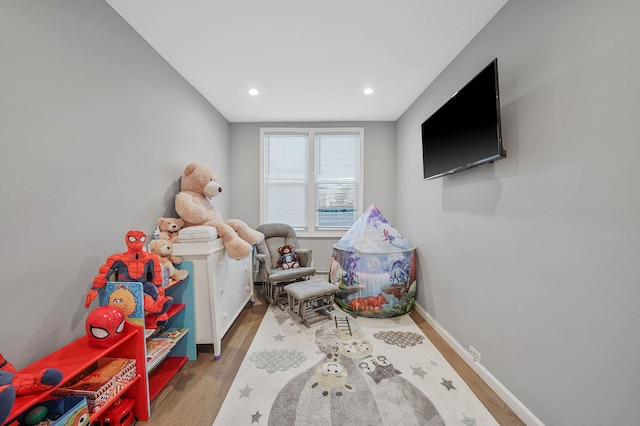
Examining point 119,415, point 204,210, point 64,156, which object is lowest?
point 119,415

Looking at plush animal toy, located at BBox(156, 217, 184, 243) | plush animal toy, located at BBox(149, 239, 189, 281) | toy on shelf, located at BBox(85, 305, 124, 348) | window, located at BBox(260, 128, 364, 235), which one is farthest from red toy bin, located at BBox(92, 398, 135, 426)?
window, located at BBox(260, 128, 364, 235)

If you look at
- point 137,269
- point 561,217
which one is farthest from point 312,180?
point 561,217

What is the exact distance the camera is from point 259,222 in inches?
141

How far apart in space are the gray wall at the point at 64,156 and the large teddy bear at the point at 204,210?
278mm

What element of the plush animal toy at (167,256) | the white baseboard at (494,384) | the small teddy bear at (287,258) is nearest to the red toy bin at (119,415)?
the plush animal toy at (167,256)

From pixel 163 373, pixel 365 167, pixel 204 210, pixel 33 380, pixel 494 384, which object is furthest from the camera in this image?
pixel 365 167

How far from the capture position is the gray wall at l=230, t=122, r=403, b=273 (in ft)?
11.6

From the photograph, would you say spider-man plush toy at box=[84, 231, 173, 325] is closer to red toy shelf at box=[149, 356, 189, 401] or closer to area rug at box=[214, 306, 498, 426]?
red toy shelf at box=[149, 356, 189, 401]

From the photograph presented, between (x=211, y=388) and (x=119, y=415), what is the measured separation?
50cm

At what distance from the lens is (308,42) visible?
180 centimetres

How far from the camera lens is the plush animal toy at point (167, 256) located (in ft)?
5.56

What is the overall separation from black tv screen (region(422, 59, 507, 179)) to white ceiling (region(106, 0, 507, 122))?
1.64ft

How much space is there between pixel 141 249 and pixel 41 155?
64 cm

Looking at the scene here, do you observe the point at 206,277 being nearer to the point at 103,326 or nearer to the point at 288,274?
the point at 103,326
